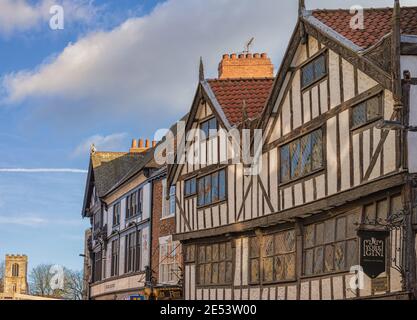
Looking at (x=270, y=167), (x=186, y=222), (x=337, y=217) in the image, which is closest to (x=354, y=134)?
(x=337, y=217)

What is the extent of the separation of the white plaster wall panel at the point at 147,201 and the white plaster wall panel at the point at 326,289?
16253 millimetres

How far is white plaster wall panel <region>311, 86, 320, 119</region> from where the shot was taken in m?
19.0

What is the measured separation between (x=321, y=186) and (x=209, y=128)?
7741 mm

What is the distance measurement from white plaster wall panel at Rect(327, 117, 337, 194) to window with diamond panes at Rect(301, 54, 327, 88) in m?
1.32

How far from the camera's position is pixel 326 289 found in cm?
1842

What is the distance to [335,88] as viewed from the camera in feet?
59.8

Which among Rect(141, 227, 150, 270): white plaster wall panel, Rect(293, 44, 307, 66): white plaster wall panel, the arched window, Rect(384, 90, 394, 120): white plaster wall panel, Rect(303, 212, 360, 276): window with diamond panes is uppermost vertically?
Rect(293, 44, 307, 66): white plaster wall panel

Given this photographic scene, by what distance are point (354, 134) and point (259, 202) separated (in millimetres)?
5329

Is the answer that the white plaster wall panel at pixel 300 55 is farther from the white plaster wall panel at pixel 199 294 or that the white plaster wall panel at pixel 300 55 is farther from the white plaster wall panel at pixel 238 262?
the white plaster wall panel at pixel 199 294

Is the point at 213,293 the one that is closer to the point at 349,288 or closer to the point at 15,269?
the point at 349,288

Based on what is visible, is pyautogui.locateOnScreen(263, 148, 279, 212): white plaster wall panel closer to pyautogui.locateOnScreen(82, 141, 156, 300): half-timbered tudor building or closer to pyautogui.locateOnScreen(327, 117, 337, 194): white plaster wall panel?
pyautogui.locateOnScreen(327, 117, 337, 194): white plaster wall panel

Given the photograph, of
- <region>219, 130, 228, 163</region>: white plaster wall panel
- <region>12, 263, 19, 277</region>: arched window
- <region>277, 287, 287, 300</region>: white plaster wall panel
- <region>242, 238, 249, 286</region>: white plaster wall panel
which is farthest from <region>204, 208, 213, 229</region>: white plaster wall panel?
<region>12, 263, 19, 277</region>: arched window
